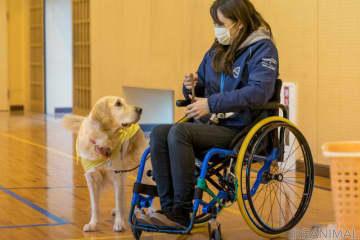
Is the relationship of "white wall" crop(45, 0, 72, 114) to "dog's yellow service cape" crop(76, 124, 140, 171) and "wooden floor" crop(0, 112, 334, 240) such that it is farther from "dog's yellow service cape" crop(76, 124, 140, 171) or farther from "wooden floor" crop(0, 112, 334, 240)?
"dog's yellow service cape" crop(76, 124, 140, 171)

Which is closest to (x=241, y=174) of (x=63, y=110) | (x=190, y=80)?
(x=190, y=80)

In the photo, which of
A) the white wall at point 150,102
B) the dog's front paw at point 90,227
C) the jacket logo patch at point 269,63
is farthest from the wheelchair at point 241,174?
the white wall at point 150,102

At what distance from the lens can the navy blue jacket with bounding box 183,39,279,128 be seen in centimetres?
298

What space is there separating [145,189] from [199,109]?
42 cm

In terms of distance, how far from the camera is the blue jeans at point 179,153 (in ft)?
9.59

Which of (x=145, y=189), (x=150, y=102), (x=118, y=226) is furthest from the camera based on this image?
(x=150, y=102)

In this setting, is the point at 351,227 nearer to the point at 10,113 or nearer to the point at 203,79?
the point at 203,79

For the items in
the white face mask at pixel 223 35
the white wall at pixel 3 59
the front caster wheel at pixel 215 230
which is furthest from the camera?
the white wall at pixel 3 59

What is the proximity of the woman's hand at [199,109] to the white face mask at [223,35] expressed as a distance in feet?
1.10

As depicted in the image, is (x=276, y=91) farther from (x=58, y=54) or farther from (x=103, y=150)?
(x=58, y=54)

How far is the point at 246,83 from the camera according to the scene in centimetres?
314

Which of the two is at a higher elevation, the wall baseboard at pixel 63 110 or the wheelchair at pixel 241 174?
the wheelchair at pixel 241 174

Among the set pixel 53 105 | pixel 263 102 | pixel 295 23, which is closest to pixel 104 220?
pixel 263 102

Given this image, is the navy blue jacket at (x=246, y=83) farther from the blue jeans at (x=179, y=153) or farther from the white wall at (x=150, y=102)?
the white wall at (x=150, y=102)
